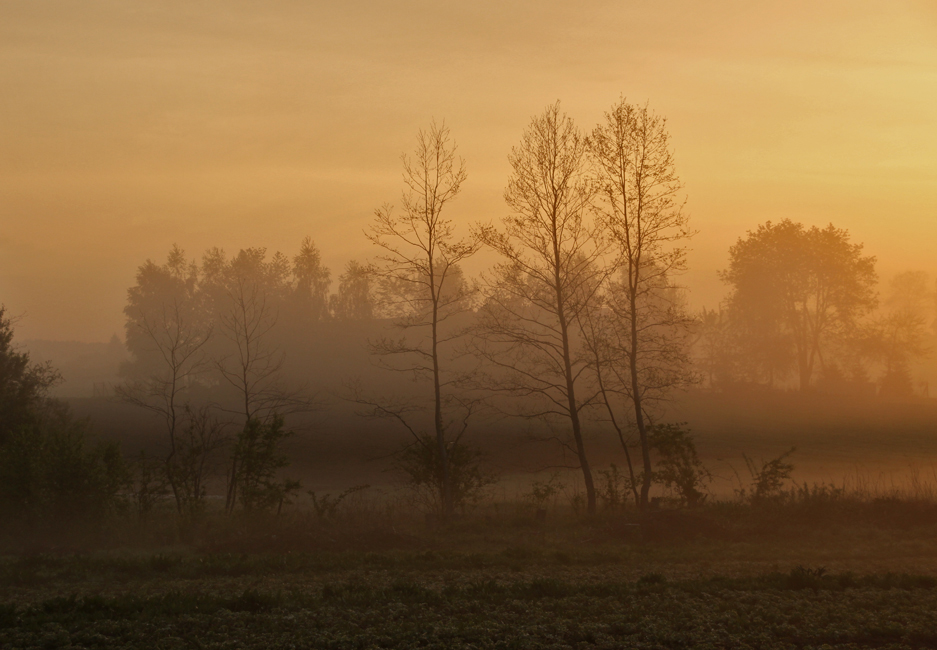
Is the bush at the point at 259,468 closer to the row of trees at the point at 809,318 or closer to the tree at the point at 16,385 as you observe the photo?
the tree at the point at 16,385

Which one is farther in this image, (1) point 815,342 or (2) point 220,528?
(1) point 815,342

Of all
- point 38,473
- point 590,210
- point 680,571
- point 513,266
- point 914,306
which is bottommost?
point 680,571

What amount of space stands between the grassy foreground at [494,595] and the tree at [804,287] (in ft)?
184

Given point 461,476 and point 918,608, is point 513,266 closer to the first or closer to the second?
point 461,476

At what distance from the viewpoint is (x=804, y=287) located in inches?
2608

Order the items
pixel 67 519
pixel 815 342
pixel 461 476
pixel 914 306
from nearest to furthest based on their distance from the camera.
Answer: pixel 67 519
pixel 461 476
pixel 815 342
pixel 914 306

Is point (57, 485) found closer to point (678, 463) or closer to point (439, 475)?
point (439, 475)

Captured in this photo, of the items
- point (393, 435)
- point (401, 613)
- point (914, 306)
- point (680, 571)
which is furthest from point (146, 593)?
point (914, 306)

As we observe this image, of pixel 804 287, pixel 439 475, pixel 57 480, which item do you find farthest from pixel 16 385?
pixel 804 287

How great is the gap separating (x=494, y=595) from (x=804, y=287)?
65269 millimetres

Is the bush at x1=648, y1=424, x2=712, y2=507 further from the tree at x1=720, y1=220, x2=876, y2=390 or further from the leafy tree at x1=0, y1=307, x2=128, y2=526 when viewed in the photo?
the tree at x1=720, y1=220, x2=876, y2=390

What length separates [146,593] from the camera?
1025 centimetres

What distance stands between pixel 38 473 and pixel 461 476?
10250mm

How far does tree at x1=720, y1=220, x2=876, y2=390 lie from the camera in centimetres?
6475
